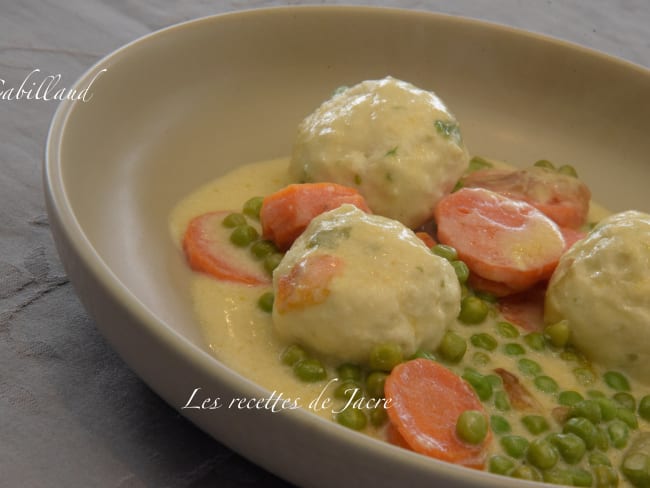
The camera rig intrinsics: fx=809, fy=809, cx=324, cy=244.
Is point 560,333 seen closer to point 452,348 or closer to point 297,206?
point 452,348

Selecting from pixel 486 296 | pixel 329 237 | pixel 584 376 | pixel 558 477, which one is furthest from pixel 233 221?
pixel 558 477

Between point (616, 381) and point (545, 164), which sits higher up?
point (545, 164)

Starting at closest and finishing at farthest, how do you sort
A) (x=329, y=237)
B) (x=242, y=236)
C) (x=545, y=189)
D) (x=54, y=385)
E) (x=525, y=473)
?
1. (x=525, y=473)
2. (x=54, y=385)
3. (x=329, y=237)
4. (x=242, y=236)
5. (x=545, y=189)

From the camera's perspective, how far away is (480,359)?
2402 mm

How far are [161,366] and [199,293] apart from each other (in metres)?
0.73

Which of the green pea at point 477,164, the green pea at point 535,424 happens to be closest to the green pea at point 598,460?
the green pea at point 535,424

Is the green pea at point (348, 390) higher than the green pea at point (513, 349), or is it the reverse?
the green pea at point (513, 349)

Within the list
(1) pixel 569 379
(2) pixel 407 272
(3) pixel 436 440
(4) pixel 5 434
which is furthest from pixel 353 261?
(4) pixel 5 434

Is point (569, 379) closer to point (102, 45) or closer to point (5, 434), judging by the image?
point (5, 434)

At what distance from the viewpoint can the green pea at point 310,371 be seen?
7.15ft

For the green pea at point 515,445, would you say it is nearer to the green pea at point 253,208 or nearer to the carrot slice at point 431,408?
the carrot slice at point 431,408

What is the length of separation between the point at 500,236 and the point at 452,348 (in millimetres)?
548

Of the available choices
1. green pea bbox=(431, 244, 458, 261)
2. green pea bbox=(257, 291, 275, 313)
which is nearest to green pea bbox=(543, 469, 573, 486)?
green pea bbox=(431, 244, 458, 261)

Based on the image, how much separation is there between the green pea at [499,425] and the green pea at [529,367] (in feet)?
0.84
